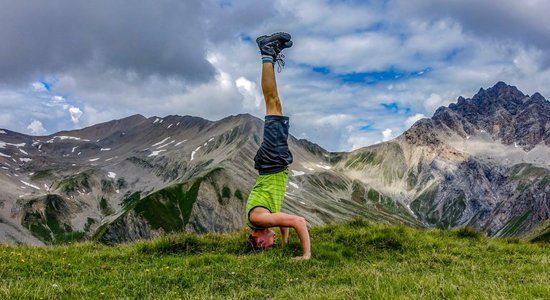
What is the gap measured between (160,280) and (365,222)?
9320 mm

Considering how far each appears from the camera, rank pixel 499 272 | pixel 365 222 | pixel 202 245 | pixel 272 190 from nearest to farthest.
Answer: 1. pixel 499 272
2. pixel 272 190
3. pixel 202 245
4. pixel 365 222

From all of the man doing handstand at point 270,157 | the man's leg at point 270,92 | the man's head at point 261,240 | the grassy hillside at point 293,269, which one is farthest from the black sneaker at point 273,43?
the grassy hillside at point 293,269

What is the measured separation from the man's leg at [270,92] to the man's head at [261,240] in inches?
142

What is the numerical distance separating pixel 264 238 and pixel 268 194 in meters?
1.34

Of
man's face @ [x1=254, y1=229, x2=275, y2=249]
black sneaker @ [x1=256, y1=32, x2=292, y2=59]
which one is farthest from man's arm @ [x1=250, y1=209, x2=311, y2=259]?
black sneaker @ [x1=256, y1=32, x2=292, y2=59]

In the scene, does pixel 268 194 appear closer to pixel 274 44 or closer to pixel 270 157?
pixel 270 157

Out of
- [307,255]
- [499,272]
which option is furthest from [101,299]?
[499,272]

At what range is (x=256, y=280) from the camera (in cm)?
963

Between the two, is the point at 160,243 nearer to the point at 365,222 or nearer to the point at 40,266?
the point at 40,266

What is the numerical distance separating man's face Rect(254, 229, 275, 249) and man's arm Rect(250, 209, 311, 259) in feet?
2.44

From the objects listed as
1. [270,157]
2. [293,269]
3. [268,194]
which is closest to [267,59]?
[270,157]

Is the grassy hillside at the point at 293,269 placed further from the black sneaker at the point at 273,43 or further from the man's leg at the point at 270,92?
the black sneaker at the point at 273,43

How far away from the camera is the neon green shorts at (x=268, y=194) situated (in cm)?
1291

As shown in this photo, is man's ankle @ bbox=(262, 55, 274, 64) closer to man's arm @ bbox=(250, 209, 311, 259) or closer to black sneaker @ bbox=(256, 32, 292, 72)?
black sneaker @ bbox=(256, 32, 292, 72)
